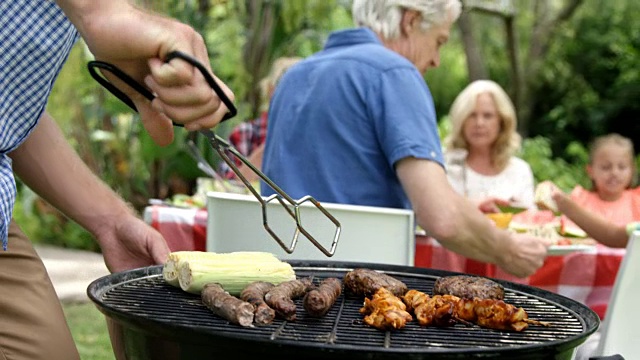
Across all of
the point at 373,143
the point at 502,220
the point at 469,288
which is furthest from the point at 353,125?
the point at 469,288

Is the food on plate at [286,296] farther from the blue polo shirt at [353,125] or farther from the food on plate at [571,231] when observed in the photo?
the food on plate at [571,231]

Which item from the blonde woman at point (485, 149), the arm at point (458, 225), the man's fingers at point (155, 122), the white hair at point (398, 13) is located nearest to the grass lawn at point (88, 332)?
the blonde woman at point (485, 149)

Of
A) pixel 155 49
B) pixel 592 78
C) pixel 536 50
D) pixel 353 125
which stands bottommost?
pixel 592 78

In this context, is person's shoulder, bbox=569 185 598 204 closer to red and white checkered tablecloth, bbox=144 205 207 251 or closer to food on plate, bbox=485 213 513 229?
food on plate, bbox=485 213 513 229

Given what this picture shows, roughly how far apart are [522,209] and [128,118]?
281 inches

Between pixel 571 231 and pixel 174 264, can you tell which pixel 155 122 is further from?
pixel 571 231

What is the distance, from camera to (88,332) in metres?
7.09

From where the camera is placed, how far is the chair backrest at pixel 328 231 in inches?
118

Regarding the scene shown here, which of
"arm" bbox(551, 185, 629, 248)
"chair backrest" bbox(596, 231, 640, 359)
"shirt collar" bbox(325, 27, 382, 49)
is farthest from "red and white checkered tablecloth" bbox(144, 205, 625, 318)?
"shirt collar" bbox(325, 27, 382, 49)

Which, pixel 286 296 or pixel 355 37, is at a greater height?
pixel 355 37

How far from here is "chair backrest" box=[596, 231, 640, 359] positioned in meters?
3.14

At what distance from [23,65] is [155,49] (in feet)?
1.89

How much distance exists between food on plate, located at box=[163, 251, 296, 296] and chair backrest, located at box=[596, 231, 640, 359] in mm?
1434

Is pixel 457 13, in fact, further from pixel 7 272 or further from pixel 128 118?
pixel 128 118
